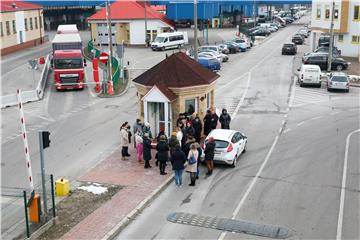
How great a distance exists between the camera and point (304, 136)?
80.8ft

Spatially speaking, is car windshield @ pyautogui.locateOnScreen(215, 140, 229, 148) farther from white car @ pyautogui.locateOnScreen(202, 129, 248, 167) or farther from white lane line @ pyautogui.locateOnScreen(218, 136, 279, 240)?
white lane line @ pyautogui.locateOnScreen(218, 136, 279, 240)

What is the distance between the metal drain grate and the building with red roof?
5450 centimetres

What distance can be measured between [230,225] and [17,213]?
21.0ft

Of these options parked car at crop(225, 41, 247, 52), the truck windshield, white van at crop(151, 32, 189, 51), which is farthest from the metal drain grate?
white van at crop(151, 32, 189, 51)

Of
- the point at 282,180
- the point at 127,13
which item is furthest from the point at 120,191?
the point at 127,13

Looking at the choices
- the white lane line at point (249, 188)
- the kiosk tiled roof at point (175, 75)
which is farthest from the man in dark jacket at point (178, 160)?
the kiosk tiled roof at point (175, 75)

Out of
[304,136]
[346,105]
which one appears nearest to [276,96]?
[346,105]

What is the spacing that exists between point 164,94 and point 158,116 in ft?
4.09

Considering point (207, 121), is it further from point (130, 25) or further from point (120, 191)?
point (130, 25)

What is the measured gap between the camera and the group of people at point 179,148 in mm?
17969

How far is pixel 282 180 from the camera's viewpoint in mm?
18562

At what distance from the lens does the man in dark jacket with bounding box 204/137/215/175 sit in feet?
61.8

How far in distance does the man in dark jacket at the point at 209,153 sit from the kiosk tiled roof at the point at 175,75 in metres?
3.90

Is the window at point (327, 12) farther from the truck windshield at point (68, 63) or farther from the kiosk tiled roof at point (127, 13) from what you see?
the truck windshield at point (68, 63)
